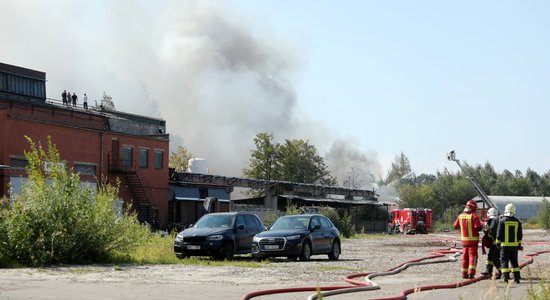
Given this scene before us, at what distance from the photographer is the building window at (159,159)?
57844 millimetres

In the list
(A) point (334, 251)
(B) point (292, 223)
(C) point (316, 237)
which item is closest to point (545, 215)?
(A) point (334, 251)

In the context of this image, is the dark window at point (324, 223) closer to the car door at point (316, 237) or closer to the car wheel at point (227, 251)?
the car door at point (316, 237)

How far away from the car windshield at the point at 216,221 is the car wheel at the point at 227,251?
2.88 ft

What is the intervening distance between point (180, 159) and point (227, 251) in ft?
225

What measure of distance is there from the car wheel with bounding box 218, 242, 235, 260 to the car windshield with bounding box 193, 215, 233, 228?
0.88 meters

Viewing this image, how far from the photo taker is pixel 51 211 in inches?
803

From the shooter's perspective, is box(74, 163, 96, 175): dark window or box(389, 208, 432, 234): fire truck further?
box(389, 208, 432, 234): fire truck

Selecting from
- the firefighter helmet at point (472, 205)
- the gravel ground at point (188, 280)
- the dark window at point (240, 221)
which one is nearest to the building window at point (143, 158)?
the dark window at point (240, 221)

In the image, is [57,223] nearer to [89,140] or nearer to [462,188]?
[89,140]

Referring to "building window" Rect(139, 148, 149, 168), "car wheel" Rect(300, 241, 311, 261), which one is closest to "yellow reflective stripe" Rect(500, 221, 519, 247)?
"car wheel" Rect(300, 241, 311, 261)

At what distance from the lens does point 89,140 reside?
168 ft

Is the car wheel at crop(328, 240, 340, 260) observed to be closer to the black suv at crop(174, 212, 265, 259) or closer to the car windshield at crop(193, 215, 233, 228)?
the black suv at crop(174, 212, 265, 259)

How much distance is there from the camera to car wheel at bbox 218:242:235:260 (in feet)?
76.0

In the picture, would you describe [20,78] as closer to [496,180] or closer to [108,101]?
[108,101]
